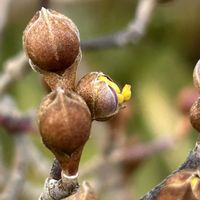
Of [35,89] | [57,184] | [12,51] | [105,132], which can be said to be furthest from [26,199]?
[57,184]

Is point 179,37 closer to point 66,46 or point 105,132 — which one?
point 105,132

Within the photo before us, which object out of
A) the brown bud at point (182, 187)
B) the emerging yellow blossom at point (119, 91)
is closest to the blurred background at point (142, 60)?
the emerging yellow blossom at point (119, 91)

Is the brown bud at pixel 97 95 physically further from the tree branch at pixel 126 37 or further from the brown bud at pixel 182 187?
the tree branch at pixel 126 37

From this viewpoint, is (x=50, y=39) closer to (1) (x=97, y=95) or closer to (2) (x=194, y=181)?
(1) (x=97, y=95)

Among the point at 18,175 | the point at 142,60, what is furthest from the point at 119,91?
the point at 142,60

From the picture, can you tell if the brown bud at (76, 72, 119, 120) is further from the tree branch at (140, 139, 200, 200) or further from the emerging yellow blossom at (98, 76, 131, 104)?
the tree branch at (140, 139, 200, 200)

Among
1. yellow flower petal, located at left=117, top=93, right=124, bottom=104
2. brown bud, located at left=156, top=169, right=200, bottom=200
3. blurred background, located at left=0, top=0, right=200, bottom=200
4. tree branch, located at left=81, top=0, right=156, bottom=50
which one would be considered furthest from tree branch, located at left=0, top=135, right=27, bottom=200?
blurred background, located at left=0, top=0, right=200, bottom=200

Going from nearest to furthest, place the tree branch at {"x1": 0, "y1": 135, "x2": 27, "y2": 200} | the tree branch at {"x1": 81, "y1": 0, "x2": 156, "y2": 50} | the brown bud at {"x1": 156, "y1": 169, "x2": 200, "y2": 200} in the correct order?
the brown bud at {"x1": 156, "y1": 169, "x2": 200, "y2": 200}
the tree branch at {"x1": 0, "y1": 135, "x2": 27, "y2": 200}
the tree branch at {"x1": 81, "y1": 0, "x2": 156, "y2": 50}
